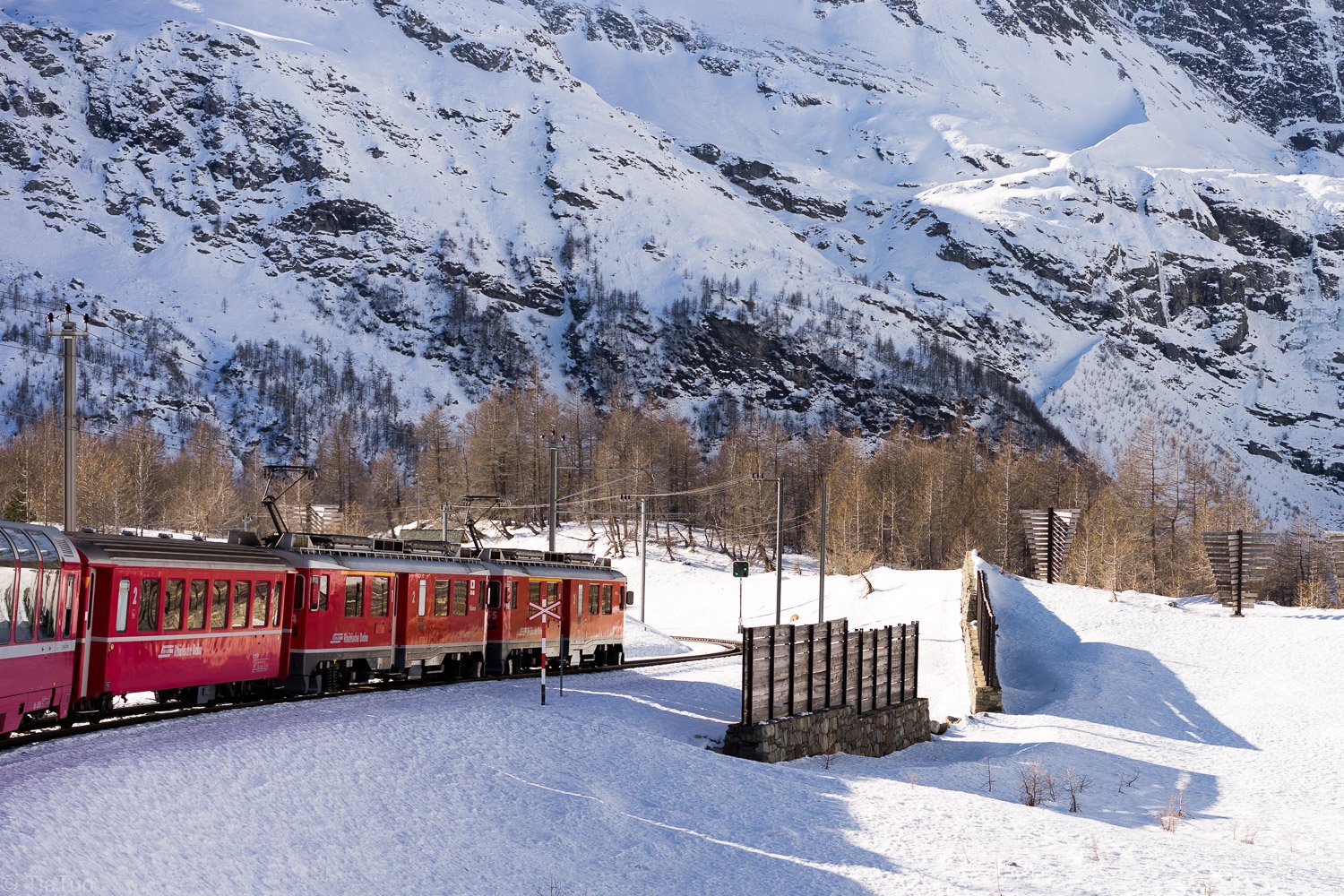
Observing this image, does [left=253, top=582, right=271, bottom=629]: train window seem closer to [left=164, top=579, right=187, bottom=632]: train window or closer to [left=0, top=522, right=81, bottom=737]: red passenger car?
[left=164, top=579, right=187, bottom=632]: train window

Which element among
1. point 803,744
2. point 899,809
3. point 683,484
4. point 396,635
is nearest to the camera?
point 899,809

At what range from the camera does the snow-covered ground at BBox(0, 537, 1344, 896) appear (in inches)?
548

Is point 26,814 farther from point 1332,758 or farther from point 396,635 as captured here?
point 1332,758

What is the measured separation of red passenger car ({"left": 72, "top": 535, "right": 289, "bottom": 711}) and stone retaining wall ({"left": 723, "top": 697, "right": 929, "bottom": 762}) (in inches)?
347

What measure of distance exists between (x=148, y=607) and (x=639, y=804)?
809 centimetres

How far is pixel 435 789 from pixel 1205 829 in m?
13.1

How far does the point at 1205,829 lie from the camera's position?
22219mm

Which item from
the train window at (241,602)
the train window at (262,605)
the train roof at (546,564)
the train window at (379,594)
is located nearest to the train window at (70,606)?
the train window at (241,602)

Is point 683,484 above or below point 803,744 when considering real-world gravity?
above

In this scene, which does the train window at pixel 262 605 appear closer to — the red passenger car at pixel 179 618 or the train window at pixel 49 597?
the red passenger car at pixel 179 618

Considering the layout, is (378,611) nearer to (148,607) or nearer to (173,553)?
(173,553)

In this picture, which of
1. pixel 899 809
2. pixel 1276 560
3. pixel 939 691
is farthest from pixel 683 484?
pixel 899 809

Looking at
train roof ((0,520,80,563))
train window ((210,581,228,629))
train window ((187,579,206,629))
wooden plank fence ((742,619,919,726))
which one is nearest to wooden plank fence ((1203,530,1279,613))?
wooden plank fence ((742,619,919,726))

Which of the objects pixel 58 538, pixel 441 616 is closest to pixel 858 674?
pixel 441 616
